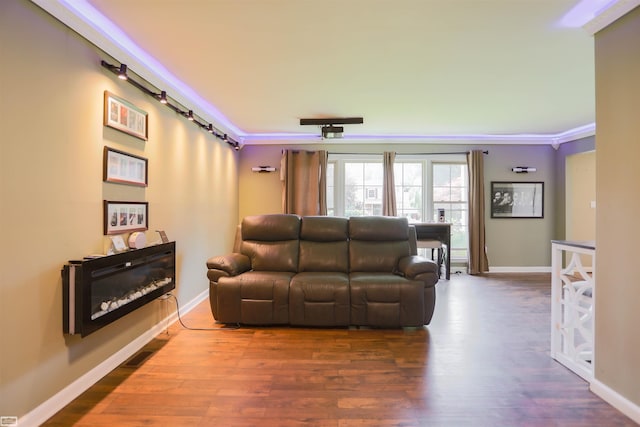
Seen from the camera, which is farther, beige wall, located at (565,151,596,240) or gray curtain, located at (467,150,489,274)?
gray curtain, located at (467,150,489,274)

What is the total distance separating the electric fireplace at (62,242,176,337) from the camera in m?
1.88

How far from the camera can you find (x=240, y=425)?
1.74 m

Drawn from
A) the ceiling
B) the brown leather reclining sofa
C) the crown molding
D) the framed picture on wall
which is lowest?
the brown leather reclining sofa

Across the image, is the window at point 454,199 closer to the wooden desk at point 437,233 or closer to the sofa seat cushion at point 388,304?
the wooden desk at point 437,233

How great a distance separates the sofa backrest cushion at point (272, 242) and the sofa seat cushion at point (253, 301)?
18.5 inches

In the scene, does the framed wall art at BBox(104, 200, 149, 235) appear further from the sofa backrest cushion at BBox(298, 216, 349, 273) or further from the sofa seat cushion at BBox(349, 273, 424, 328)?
the sofa seat cushion at BBox(349, 273, 424, 328)

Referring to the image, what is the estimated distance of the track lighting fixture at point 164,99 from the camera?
92.0 inches

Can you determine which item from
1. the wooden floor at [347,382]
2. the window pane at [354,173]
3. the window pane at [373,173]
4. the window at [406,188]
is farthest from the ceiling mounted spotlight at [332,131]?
the wooden floor at [347,382]

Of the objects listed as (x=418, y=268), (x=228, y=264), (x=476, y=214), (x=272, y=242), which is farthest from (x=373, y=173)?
(x=228, y=264)

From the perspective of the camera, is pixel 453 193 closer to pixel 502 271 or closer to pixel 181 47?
pixel 502 271

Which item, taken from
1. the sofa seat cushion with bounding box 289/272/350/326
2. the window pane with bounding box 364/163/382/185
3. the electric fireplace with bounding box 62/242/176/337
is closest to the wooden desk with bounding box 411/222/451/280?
the window pane with bounding box 364/163/382/185

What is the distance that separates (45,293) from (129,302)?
1.97 ft

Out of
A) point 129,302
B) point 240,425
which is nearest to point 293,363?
point 240,425

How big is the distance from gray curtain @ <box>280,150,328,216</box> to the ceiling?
4.17ft
